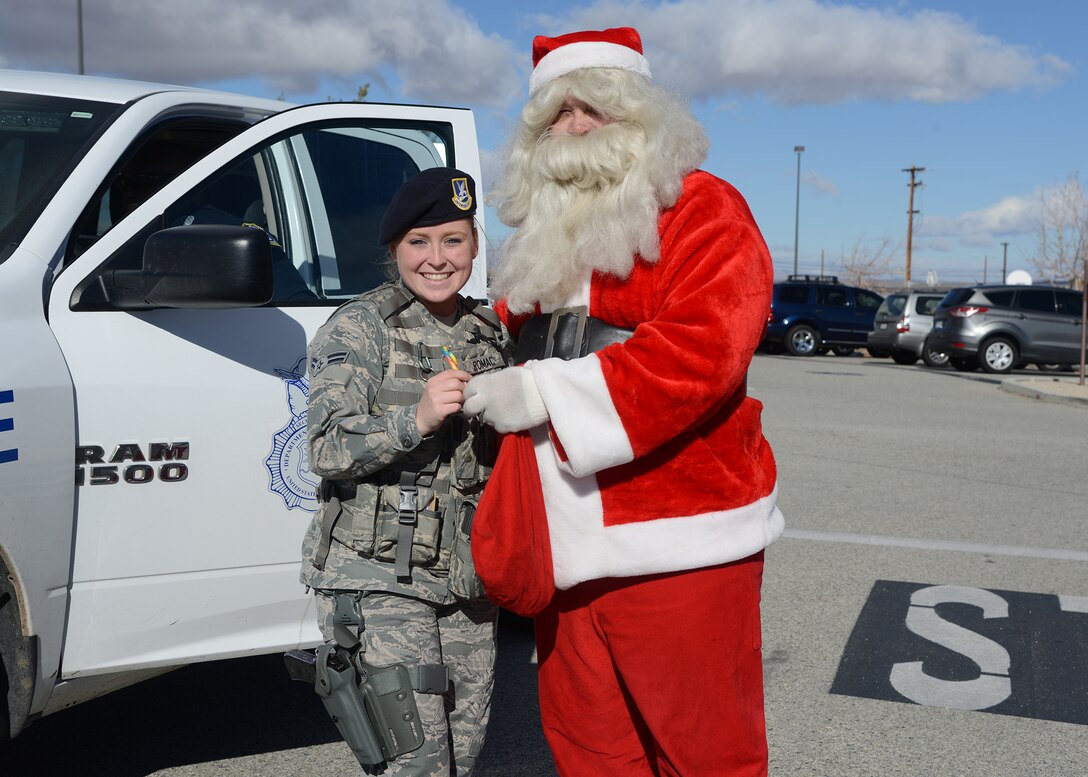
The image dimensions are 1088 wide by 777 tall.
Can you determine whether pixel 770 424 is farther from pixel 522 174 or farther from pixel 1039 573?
pixel 522 174

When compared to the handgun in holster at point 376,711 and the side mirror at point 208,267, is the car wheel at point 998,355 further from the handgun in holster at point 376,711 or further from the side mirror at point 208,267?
the handgun in holster at point 376,711

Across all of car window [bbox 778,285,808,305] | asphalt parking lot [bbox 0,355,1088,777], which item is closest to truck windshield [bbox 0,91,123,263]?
asphalt parking lot [bbox 0,355,1088,777]

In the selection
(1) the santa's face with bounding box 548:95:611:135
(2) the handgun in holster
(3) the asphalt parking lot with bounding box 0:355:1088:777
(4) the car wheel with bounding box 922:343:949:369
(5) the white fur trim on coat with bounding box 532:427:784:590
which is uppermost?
(1) the santa's face with bounding box 548:95:611:135

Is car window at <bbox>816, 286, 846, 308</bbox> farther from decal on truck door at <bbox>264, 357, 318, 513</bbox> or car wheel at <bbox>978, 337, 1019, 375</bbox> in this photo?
decal on truck door at <bbox>264, 357, 318, 513</bbox>

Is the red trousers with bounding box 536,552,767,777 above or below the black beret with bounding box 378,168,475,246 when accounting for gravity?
below

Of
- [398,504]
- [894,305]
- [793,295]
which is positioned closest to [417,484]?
[398,504]

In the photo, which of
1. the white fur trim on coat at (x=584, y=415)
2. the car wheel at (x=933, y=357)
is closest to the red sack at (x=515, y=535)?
the white fur trim on coat at (x=584, y=415)

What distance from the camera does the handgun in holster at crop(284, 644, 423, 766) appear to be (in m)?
2.40

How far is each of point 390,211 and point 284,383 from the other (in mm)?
766

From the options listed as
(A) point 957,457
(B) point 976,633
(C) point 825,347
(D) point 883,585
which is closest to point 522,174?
(B) point 976,633

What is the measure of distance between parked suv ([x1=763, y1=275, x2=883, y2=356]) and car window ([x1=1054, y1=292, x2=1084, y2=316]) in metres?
5.72

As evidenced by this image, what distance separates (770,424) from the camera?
38.9ft

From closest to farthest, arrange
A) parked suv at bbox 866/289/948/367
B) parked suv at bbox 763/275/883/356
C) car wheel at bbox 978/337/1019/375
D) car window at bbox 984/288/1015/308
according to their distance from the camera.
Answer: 1. car window at bbox 984/288/1015/308
2. car wheel at bbox 978/337/1019/375
3. parked suv at bbox 866/289/948/367
4. parked suv at bbox 763/275/883/356

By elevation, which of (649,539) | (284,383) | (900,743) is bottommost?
(900,743)
